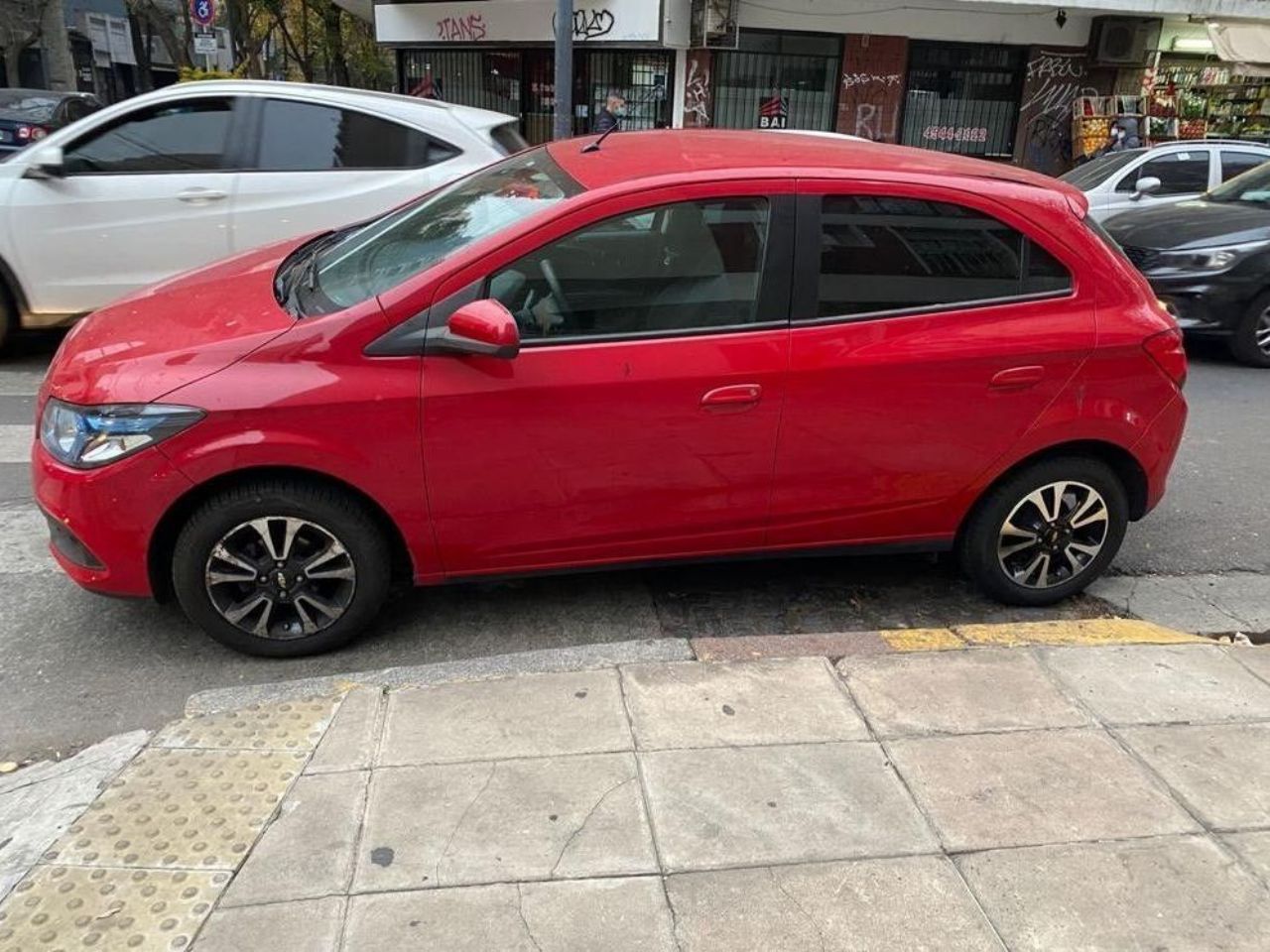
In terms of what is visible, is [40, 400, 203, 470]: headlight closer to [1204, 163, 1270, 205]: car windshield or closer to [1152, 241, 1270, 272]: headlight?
[1152, 241, 1270, 272]: headlight

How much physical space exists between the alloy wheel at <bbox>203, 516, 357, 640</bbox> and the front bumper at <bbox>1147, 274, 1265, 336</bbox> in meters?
6.89

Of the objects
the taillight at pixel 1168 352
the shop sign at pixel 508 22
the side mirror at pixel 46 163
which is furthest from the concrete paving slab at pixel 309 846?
the shop sign at pixel 508 22

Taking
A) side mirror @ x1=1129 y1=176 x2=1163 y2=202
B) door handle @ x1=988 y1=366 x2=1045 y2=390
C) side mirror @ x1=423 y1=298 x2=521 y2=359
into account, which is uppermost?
side mirror @ x1=1129 y1=176 x2=1163 y2=202

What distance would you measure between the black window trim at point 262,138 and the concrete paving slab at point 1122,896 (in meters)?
5.49

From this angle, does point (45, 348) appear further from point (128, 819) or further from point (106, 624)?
point (128, 819)

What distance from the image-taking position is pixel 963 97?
16.6 metres

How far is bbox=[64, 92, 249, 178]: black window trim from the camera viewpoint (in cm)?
623

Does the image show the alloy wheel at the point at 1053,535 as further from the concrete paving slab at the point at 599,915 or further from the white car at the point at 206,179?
the white car at the point at 206,179

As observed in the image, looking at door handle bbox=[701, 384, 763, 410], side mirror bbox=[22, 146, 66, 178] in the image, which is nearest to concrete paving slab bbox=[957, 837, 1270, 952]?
door handle bbox=[701, 384, 763, 410]

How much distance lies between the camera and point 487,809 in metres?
2.59

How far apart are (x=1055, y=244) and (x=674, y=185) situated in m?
1.39

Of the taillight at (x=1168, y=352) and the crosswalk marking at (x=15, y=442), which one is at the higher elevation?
the taillight at (x=1168, y=352)

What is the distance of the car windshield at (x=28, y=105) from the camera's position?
12891 millimetres

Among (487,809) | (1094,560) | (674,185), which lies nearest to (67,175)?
(674,185)
